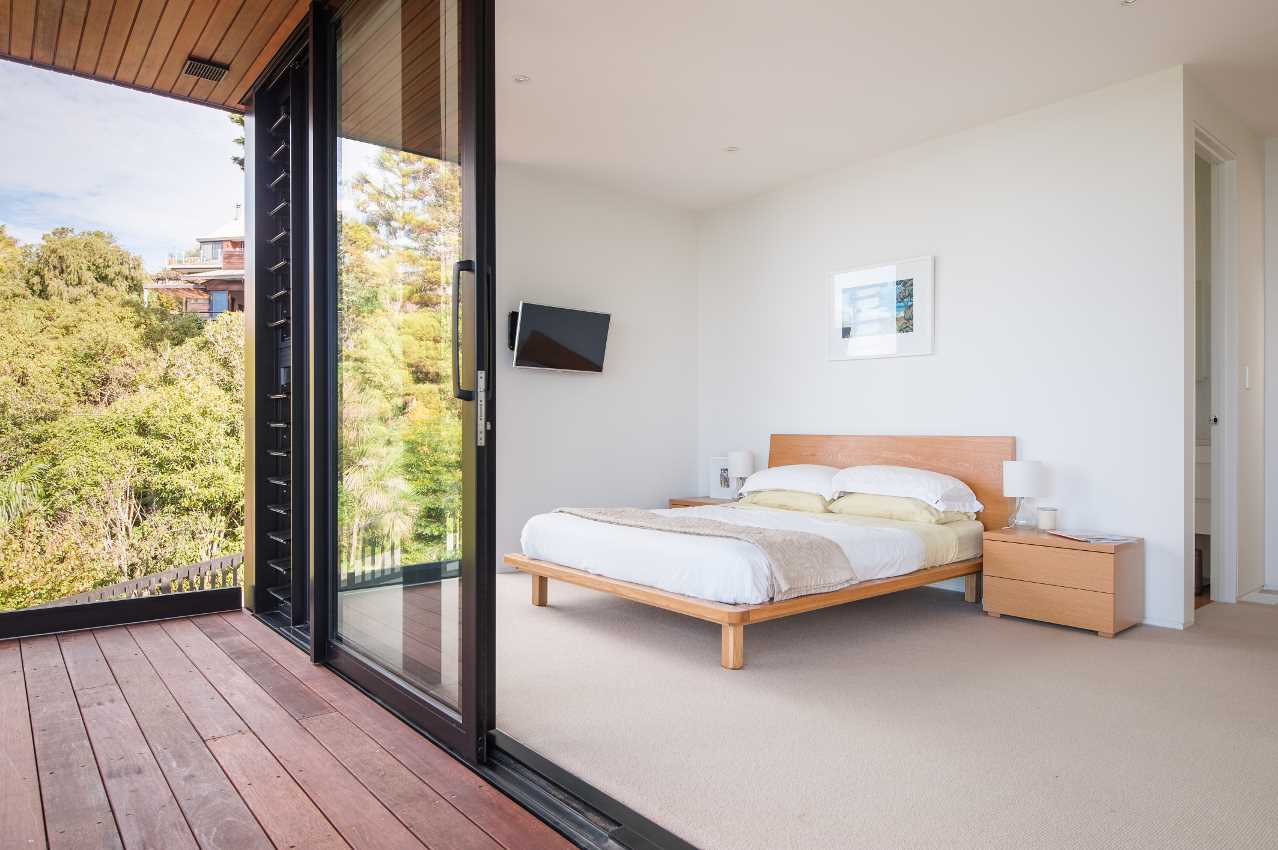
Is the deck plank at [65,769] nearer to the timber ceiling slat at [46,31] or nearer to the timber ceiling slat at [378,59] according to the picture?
the timber ceiling slat at [378,59]

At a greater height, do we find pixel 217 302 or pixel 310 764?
pixel 217 302

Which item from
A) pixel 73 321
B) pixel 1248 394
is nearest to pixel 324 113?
pixel 73 321

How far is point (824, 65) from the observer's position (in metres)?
3.85

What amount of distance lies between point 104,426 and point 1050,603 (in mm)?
5186

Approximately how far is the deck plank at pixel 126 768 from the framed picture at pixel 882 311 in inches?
175

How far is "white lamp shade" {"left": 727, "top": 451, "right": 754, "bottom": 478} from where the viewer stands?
580cm

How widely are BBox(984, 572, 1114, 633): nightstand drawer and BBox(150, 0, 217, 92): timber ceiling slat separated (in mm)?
4460

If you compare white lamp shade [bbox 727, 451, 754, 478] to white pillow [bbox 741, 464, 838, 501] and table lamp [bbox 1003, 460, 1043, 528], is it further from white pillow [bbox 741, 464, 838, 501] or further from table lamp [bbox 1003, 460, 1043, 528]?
table lamp [bbox 1003, 460, 1043, 528]

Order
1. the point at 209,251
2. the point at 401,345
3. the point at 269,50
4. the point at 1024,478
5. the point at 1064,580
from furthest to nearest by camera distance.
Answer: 1. the point at 209,251
2. the point at 1024,478
3. the point at 1064,580
4. the point at 269,50
5. the point at 401,345

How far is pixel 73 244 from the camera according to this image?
454 centimetres

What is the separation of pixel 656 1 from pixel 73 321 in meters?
3.65

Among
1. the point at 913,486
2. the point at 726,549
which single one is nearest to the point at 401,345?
the point at 726,549

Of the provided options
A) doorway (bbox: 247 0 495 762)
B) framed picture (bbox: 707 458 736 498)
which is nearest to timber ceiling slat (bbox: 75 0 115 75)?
doorway (bbox: 247 0 495 762)

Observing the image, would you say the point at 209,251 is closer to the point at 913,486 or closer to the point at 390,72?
the point at 390,72
